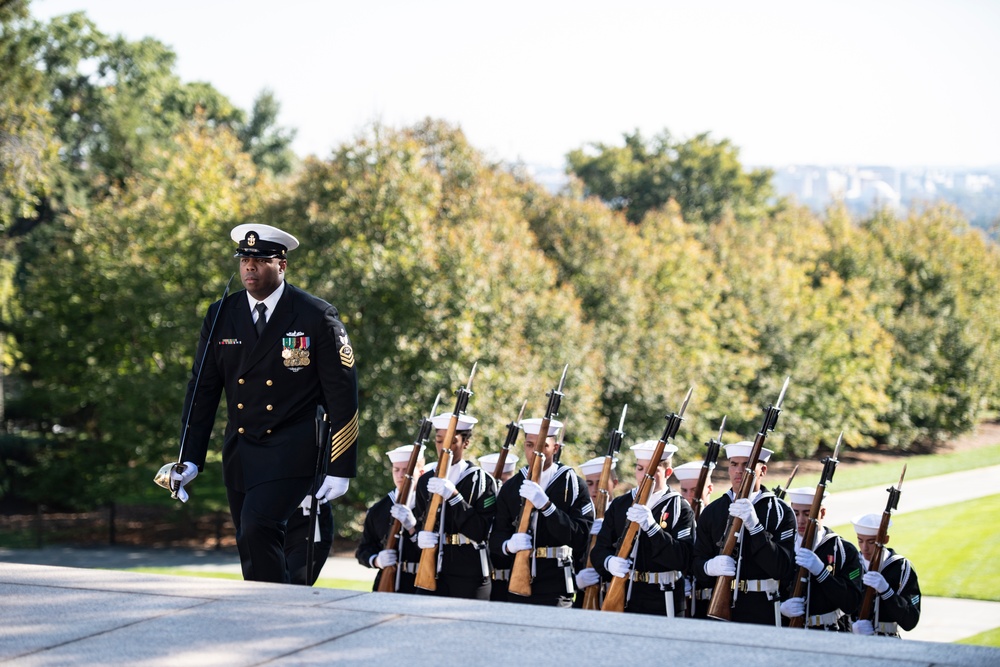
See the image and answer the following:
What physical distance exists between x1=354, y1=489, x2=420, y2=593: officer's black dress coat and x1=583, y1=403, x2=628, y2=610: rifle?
4.08 feet

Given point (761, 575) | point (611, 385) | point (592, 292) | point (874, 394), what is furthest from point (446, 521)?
point (874, 394)

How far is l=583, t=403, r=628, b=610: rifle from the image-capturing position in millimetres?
7797

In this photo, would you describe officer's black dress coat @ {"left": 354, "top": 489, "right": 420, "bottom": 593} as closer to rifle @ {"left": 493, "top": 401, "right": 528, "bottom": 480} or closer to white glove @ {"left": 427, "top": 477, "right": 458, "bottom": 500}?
white glove @ {"left": 427, "top": 477, "right": 458, "bottom": 500}

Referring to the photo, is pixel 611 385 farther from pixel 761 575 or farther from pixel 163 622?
pixel 163 622

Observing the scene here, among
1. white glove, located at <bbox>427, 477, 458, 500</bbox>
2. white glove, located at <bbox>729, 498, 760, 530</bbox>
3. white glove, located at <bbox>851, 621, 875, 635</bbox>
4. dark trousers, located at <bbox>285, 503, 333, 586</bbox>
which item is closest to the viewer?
dark trousers, located at <bbox>285, 503, 333, 586</bbox>

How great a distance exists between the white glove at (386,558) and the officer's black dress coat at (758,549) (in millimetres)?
2112

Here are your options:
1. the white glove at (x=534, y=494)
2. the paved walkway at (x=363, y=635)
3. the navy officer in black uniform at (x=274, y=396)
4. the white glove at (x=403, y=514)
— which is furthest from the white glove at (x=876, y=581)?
the navy officer in black uniform at (x=274, y=396)

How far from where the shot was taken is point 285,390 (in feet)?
19.6

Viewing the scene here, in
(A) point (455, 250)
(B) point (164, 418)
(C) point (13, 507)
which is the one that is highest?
(A) point (455, 250)

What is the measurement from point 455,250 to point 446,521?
11.9 metres

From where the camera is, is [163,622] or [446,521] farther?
[446,521]

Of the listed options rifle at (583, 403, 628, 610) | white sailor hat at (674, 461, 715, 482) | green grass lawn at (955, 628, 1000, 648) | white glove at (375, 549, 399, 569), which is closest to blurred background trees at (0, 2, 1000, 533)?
white sailor hat at (674, 461, 715, 482)

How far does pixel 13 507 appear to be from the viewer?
27.1 m

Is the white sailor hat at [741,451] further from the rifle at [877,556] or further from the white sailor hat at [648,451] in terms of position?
the rifle at [877,556]
